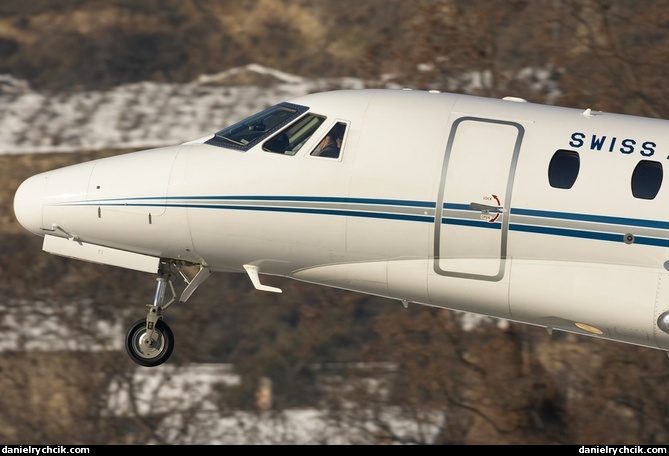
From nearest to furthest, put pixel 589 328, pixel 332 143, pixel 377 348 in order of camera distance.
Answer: pixel 589 328, pixel 332 143, pixel 377 348

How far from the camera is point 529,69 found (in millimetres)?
28484

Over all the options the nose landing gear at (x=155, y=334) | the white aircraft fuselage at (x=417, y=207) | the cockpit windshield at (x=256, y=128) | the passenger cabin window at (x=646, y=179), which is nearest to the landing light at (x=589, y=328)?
the white aircraft fuselage at (x=417, y=207)

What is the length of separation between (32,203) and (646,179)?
7506 mm

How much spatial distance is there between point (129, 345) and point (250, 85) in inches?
502

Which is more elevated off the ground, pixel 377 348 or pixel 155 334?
pixel 155 334

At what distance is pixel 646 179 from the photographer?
17.4 meters

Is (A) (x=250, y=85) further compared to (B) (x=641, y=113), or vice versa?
(A) (x=250, y=85)

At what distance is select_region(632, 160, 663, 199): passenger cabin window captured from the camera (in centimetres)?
1733

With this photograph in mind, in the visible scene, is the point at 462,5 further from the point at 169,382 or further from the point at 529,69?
the point at 169,382

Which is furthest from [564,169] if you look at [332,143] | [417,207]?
[332,143]

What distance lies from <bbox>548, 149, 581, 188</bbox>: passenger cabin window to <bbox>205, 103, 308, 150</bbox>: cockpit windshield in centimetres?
314

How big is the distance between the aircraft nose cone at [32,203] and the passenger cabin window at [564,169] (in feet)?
20.7

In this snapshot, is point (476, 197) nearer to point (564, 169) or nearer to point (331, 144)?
point (564, 169)
